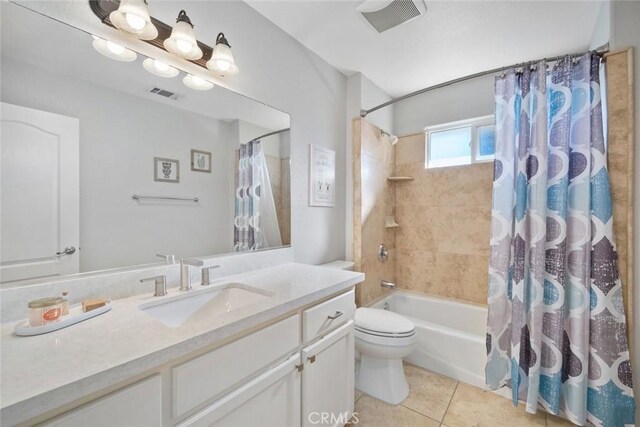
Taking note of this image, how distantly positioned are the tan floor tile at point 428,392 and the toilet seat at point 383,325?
43cm

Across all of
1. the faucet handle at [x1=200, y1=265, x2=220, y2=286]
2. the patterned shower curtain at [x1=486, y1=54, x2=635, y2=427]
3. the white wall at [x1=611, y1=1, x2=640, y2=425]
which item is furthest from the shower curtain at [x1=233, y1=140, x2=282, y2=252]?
the white wall at [x1=611, y1=1, x2=640, y2=425]

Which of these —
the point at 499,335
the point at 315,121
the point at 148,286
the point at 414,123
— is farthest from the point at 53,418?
the point at 414,123

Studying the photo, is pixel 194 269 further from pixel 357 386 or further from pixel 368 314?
pixel 357 386

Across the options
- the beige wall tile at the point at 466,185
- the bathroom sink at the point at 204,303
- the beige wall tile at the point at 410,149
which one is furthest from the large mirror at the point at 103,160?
the beige wall tile at the point at 466,185

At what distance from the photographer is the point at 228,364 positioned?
82 centimetres

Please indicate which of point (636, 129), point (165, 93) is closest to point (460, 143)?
point (636, 129)

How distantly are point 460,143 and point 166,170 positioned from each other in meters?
2.55

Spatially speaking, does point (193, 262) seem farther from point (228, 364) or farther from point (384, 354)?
point (384, 354)

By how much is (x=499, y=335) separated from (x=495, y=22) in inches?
80.1

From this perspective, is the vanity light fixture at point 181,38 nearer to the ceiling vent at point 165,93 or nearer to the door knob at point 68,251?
the ceiling vent at point 165,93

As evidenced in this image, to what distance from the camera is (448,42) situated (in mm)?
1867

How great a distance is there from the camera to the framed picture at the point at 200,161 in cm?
131

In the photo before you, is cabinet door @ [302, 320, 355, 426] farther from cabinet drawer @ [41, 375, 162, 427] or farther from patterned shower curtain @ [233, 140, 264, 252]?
patterned shower curtain @ [233, 140, 264, 252]

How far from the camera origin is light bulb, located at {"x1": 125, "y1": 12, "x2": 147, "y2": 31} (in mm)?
1006
